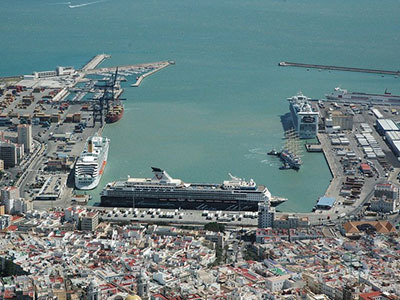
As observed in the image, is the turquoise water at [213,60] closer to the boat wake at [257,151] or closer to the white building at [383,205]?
the boat wake at [257,151]

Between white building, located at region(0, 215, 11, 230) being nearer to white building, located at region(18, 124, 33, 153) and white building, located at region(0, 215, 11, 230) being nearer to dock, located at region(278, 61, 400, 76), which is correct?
white building, located at region(18, 124, 33, 153)

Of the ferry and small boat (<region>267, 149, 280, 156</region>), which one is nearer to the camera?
the ferry

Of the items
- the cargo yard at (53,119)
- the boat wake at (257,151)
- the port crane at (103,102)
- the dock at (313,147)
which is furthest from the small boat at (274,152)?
the port crane at (103,102)

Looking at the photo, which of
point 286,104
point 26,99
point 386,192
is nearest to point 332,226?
point 386,192

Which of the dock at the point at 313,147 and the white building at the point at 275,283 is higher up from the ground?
the white building at the point at 275,283

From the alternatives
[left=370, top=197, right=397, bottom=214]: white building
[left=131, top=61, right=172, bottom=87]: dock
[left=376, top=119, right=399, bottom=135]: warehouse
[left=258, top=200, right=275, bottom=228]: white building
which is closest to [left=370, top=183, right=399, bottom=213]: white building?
[left=370, top=197, right=397, bottom=214]: white building

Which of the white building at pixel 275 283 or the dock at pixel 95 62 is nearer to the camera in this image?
the white building at pixel 275 283

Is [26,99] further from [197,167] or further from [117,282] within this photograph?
[117,282]

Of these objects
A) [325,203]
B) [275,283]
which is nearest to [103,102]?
[325,203]
